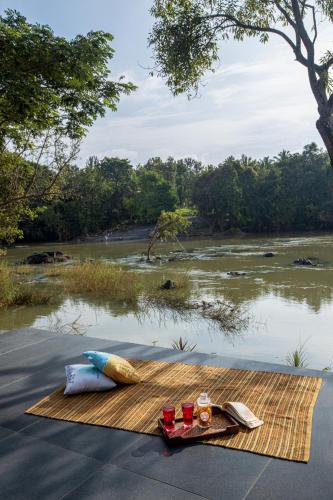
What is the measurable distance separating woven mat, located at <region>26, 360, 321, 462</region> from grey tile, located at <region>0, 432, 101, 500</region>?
0.40 meters

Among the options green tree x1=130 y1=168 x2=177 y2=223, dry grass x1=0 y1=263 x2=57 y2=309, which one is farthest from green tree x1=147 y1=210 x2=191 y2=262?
green tree x1=130 y1=168 x2=177 y2=223

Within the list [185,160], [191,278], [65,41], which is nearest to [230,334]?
[65,41]

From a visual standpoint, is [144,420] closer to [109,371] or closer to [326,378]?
[109,371]

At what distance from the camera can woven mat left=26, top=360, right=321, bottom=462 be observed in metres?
2.56

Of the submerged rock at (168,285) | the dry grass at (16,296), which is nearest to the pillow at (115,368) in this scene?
the dry grass at (16,296)

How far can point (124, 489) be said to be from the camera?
2.13m

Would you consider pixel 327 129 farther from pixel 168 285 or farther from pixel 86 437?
pixel 168 285

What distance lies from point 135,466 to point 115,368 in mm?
1164

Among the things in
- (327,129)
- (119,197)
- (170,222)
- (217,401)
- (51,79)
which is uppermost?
(119,197)

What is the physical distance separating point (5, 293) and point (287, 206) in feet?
99.4

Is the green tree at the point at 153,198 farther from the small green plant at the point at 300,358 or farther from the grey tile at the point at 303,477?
the grey tile at the point at 303,477

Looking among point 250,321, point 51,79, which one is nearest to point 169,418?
point 51,79

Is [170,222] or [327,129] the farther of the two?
[170,222]

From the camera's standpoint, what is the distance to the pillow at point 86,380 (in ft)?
11.1
